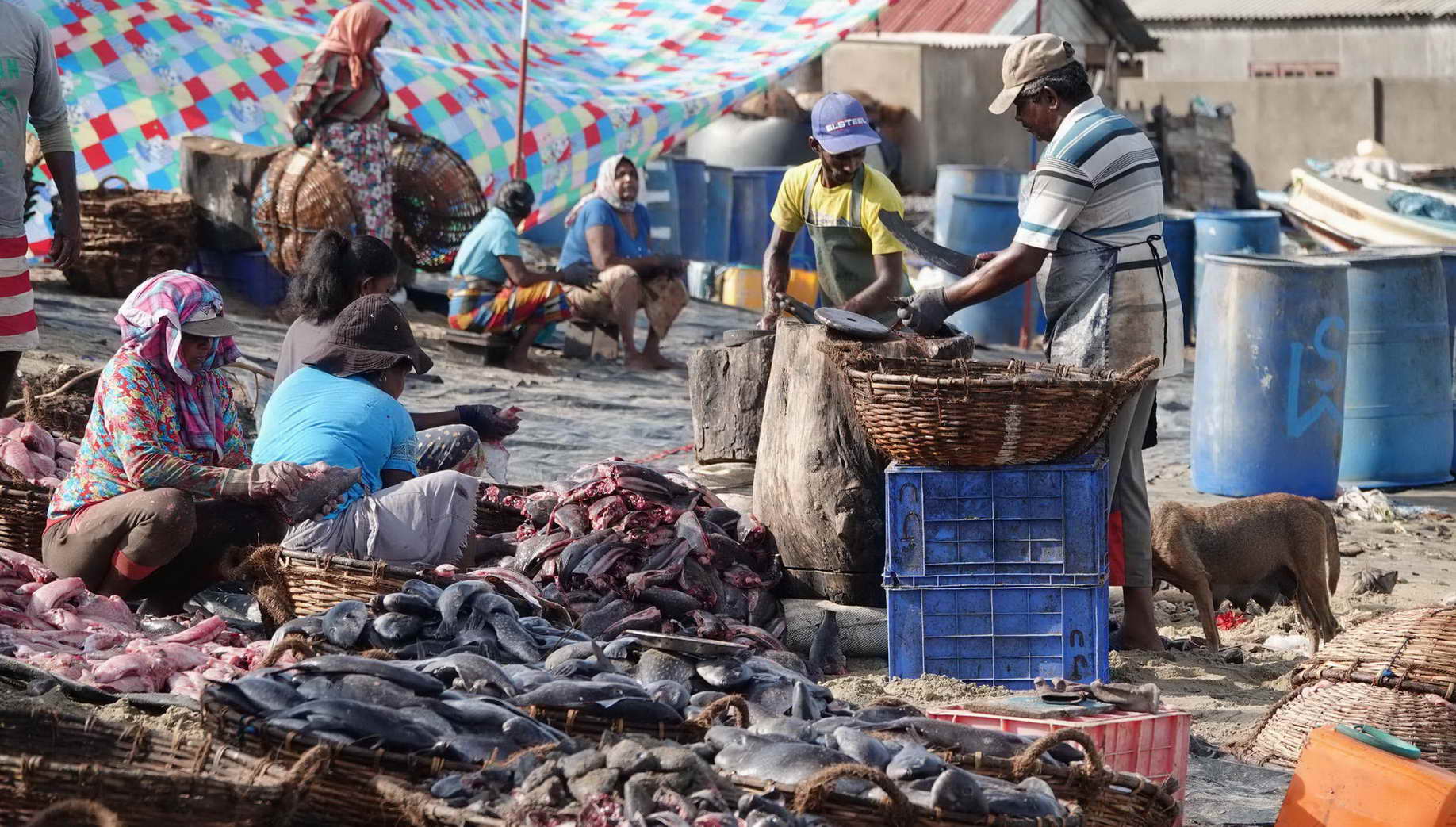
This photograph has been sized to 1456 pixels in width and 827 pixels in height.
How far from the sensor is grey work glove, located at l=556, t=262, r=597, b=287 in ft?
37.3

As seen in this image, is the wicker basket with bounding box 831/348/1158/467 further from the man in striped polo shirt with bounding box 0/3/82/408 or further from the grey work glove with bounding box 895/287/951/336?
the man in striped polo shirt with bounding box 0/3/82/408

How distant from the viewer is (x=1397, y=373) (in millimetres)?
9062

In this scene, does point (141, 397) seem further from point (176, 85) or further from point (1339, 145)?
point (1339, 145)

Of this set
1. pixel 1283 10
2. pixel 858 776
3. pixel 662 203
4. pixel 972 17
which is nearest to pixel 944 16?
pixel 972 17

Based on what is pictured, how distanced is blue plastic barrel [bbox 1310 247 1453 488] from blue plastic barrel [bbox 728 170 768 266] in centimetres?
995

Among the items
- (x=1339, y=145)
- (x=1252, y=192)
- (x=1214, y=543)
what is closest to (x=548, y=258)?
(x=1214, y=543)

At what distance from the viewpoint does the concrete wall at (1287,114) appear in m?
30.0

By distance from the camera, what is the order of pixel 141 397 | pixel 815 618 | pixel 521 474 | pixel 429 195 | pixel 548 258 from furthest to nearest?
pixel 548 258
pixel 429 195
pixel 521 474
pixel 815 618
pixel 141 397

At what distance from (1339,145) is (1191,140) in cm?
754

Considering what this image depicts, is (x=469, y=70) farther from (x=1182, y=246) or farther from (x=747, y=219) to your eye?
(x=1182, y=246)

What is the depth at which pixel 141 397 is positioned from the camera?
17.1ft

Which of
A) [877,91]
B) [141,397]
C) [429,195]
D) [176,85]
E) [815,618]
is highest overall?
[877,91]

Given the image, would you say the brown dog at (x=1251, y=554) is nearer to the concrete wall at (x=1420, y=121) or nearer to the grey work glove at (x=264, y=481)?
Result: the grey work glove at (x=264, y=481)

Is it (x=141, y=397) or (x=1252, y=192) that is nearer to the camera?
(x=141, y=397)
